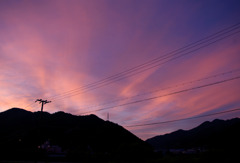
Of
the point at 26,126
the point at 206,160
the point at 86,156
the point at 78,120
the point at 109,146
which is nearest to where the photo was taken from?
the point at 206,160

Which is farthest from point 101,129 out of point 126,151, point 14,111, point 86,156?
point 126,151

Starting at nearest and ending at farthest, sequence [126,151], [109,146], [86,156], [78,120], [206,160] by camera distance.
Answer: [206,160], [126,151], [86,156], [109,146], [78,120]

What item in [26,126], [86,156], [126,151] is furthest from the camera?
[26,126]

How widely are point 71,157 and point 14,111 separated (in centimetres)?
16213

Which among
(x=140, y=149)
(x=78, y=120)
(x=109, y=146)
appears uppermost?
(x=78, y=120)

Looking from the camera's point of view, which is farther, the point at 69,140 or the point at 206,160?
the point at 69,140

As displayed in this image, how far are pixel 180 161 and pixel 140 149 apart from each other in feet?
52.4

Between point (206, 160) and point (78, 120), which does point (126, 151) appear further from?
point (78, 120)

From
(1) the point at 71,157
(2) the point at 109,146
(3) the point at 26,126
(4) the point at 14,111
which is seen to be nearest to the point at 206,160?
(1) the point at 71,157

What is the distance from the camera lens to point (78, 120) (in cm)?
17812

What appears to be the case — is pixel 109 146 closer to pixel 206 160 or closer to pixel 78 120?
pixel 78 120

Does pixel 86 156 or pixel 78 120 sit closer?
pixel 86 156

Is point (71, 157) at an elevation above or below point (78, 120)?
below

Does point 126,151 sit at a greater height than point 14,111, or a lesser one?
lesser
